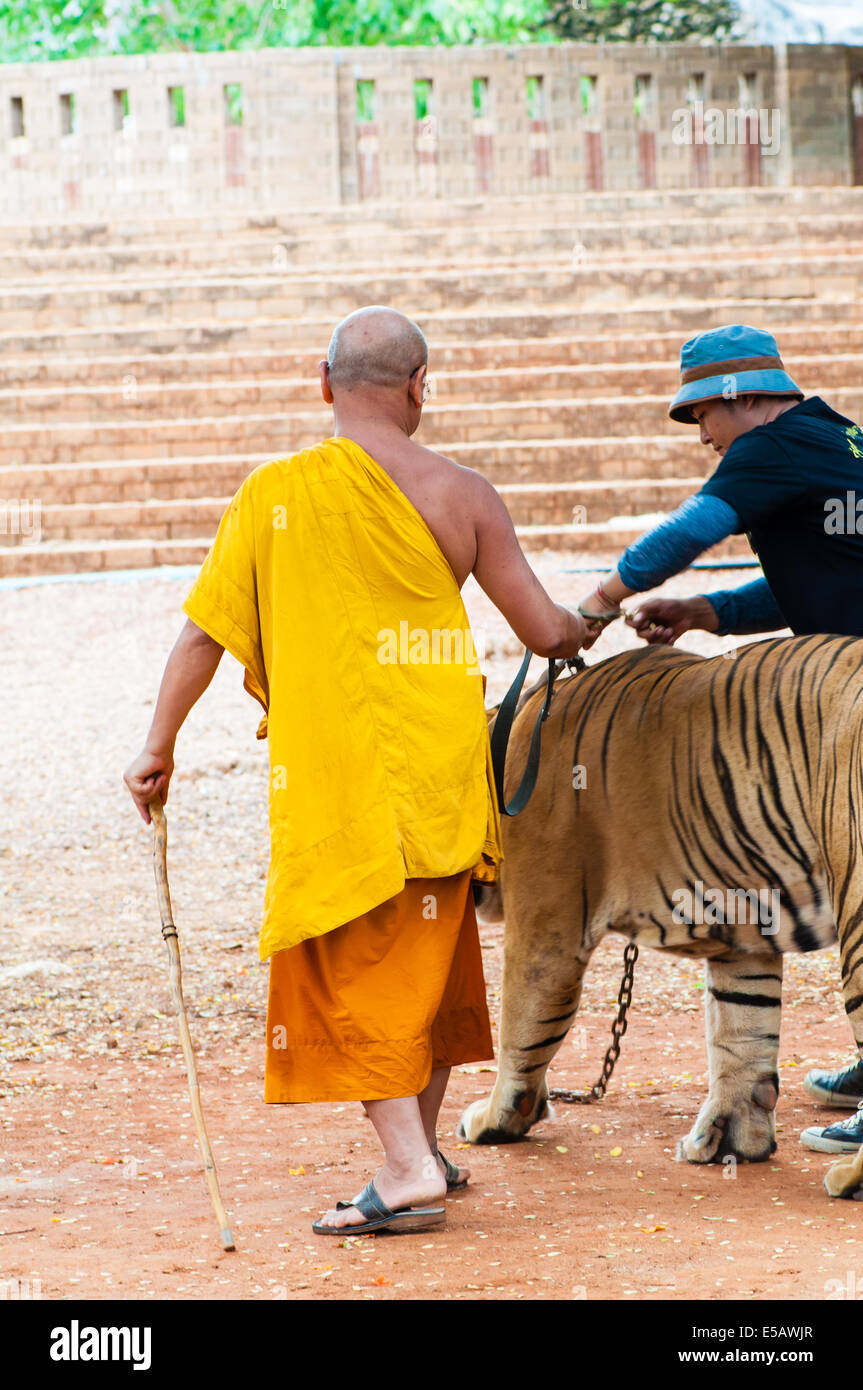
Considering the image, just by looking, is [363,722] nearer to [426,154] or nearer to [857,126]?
[426,154]

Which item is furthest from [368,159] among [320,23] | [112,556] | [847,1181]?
[847,1181]

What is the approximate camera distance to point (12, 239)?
2134 centimetres

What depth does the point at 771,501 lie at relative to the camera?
3717mm

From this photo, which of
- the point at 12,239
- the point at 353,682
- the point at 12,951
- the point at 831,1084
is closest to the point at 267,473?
the point at 353,682

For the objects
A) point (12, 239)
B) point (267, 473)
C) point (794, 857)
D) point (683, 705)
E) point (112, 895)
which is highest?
point (12, 239)

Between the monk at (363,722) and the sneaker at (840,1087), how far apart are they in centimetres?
147

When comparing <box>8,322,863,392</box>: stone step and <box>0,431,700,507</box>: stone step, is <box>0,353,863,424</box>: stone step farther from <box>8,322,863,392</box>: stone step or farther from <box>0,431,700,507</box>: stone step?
<box>0,431,700,507</box>: stone step

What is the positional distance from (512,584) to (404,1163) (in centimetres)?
124

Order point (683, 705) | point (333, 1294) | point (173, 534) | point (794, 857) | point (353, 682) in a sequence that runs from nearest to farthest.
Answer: point (333, 1294)
point (353, 682)
point (794, 857)
point (683, 705)
point (173, 534)

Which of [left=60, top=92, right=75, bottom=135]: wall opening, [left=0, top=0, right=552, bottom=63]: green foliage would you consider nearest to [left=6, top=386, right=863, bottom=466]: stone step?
[left=60, top=92, right=75, bottom=135]: wall opening

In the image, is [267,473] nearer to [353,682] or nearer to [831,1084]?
[353,682]

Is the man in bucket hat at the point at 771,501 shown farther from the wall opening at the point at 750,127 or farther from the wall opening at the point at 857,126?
the wall opening at the point at 857,126

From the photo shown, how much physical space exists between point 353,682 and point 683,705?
93 cm

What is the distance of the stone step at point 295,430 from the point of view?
622 inches
